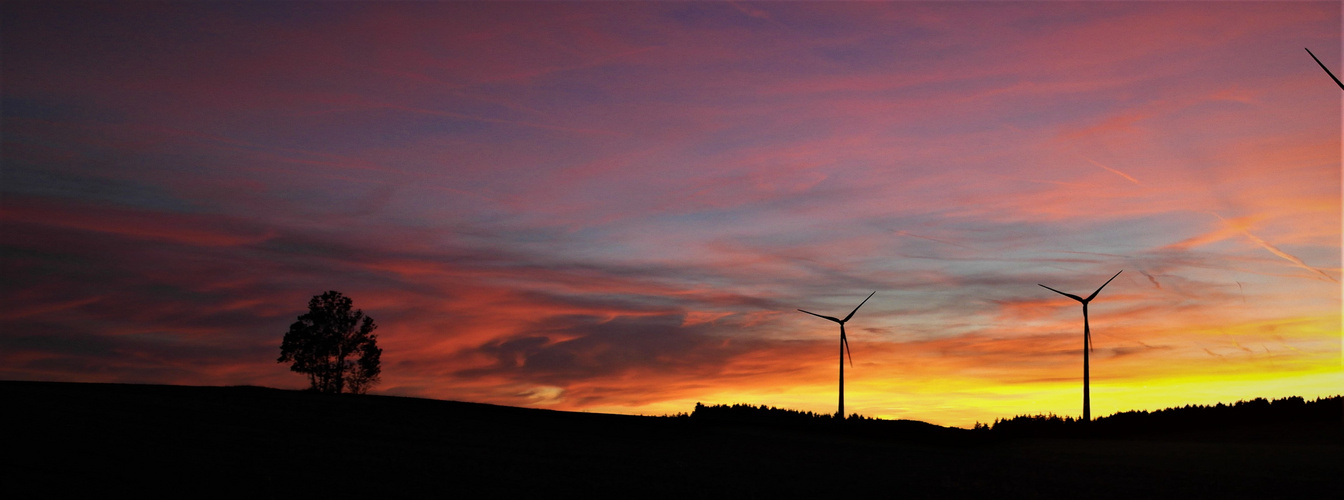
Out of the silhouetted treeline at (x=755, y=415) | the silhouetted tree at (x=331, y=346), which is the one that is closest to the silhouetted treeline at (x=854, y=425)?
the silhouetted treeline at (x=755, y=415)

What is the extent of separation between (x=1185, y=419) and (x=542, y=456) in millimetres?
42802

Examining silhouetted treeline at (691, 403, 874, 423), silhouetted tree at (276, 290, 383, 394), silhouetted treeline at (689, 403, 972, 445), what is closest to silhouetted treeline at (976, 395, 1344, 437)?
silhouetted treeline at (689, 403, 972, 445)

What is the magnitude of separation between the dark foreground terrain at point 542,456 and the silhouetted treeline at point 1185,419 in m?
3.40

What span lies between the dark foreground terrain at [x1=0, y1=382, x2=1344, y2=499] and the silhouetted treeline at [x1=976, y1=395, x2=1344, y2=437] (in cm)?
340

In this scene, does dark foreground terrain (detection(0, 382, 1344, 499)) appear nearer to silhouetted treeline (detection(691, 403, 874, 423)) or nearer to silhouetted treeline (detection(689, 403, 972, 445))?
silhouetted treeline (detection(689, 403, 972, 445))

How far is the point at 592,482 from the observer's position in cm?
3044

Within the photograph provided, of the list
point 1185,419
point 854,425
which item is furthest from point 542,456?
point 1185,419

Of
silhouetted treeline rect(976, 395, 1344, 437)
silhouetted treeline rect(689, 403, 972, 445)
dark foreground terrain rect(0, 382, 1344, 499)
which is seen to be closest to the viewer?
dark foreground terrain rect(0, 382, 1344, 499)

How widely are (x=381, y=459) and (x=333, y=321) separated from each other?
59706 millimetres

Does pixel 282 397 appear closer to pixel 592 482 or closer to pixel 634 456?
pixel 634 456

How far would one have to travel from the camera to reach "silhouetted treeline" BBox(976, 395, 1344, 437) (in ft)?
181

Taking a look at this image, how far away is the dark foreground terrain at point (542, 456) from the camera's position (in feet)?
91.7

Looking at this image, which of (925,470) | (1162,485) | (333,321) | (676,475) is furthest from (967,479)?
(333,321)

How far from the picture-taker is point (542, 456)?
37.0 meters
